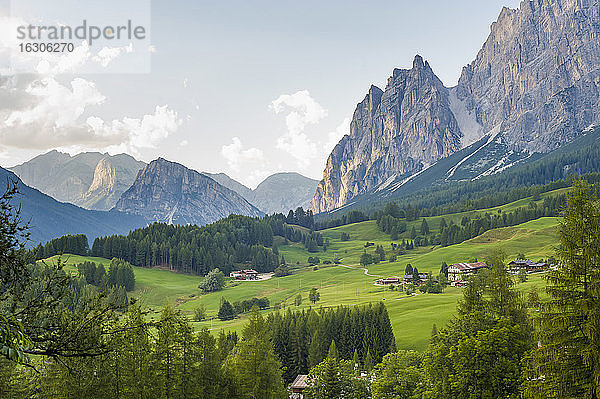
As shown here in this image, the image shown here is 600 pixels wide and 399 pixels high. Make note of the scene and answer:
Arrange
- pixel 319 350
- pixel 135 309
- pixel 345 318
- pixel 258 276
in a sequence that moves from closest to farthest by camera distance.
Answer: pixel 135 309 < pixel 319 350 < pixel 345 318 < pixel 258 276

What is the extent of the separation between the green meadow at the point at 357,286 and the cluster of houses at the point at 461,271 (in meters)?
4.77

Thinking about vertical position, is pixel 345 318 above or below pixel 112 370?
below

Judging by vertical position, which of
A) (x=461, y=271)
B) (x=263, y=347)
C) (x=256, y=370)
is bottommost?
(x=256, y=370)

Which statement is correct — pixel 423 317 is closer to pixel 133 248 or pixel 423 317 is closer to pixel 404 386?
pixel 404 386

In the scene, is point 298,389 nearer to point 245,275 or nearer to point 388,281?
point 388,281

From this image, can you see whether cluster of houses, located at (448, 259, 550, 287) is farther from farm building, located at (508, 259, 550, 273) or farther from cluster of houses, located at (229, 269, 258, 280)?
cluster of houses, located at (229, 269, 258, 280)

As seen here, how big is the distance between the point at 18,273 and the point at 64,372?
18.2 m

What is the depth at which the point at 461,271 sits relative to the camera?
138 m

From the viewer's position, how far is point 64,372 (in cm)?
2984

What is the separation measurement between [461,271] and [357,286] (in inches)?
1269

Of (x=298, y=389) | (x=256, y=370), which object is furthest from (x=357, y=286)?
(x=256, y=370)

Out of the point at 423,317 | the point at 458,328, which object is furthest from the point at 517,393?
the point at 423,317

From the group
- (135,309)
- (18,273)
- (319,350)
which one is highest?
(18,273)

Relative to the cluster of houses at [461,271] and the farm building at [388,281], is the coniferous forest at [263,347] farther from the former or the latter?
the farm building at [388,281]
